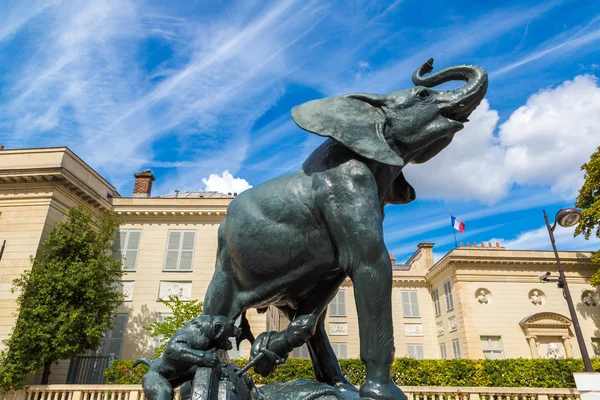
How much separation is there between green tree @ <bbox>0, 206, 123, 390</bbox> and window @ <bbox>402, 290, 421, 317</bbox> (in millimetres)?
24790

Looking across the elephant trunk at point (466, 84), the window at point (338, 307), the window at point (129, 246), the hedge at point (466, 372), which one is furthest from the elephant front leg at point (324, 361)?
the window at point (338, 307)

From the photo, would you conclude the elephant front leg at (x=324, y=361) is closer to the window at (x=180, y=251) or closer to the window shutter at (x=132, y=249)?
the window at (x=180, y=251)

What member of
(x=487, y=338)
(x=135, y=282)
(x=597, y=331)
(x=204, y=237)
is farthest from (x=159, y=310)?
(x=597, y=331)

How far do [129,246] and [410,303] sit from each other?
23530 mm

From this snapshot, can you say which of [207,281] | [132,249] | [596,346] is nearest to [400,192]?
[207,281]

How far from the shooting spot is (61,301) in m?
18.1

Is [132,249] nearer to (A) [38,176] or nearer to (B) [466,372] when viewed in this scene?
(A) [38,176]

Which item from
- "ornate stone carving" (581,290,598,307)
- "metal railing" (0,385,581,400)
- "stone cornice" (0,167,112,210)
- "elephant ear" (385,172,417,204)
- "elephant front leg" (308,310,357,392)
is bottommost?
"metal railing" (0,385,581,400)

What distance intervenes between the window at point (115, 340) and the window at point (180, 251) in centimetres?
355

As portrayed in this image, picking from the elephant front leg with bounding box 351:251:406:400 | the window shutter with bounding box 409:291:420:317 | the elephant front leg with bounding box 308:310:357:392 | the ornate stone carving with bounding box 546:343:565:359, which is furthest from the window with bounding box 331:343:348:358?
the elephant front leg with bounding box 351:251:406:400

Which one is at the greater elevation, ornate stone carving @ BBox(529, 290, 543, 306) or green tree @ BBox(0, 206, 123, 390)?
ornate stone carving @ BBox(529, 290, 543, 306)

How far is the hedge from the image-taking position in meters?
17.8

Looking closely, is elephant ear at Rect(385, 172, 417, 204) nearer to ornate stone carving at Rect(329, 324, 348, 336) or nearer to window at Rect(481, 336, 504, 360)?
window at Rect(481, 336, 504, 360)

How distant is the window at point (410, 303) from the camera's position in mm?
36750
